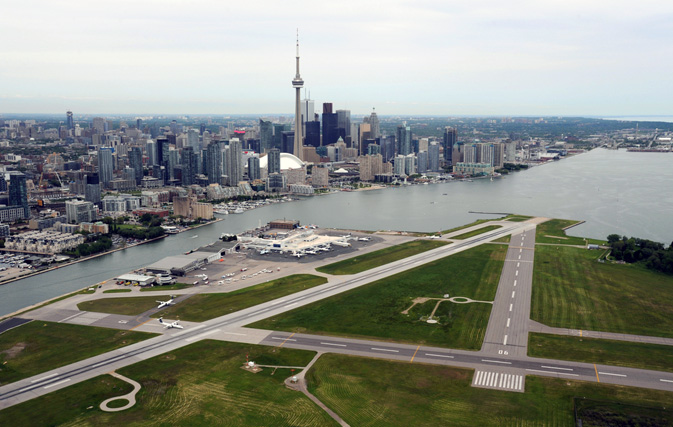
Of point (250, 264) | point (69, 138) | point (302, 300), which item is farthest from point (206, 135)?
point (302, 300)

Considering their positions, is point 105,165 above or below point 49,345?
above

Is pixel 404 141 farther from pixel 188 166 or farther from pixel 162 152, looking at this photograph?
pixel 188 166

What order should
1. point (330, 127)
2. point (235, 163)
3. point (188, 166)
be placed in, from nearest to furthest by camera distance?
point (188, 166) < point (235, 163) < point (330, 127)

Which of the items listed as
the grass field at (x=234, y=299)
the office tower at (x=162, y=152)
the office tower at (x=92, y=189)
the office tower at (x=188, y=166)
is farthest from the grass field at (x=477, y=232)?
the office tower at (x=162, y=152)

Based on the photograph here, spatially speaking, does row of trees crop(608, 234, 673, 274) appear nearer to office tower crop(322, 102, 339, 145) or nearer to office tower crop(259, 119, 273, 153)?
office tower crop(259, 119, 273, 153)

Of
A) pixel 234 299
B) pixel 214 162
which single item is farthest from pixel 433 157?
pixel 234 299

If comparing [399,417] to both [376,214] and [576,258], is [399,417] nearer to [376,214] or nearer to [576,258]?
[576,258]

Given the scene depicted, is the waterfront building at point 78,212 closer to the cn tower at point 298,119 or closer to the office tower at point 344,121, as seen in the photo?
the cn tower at point 298,119
